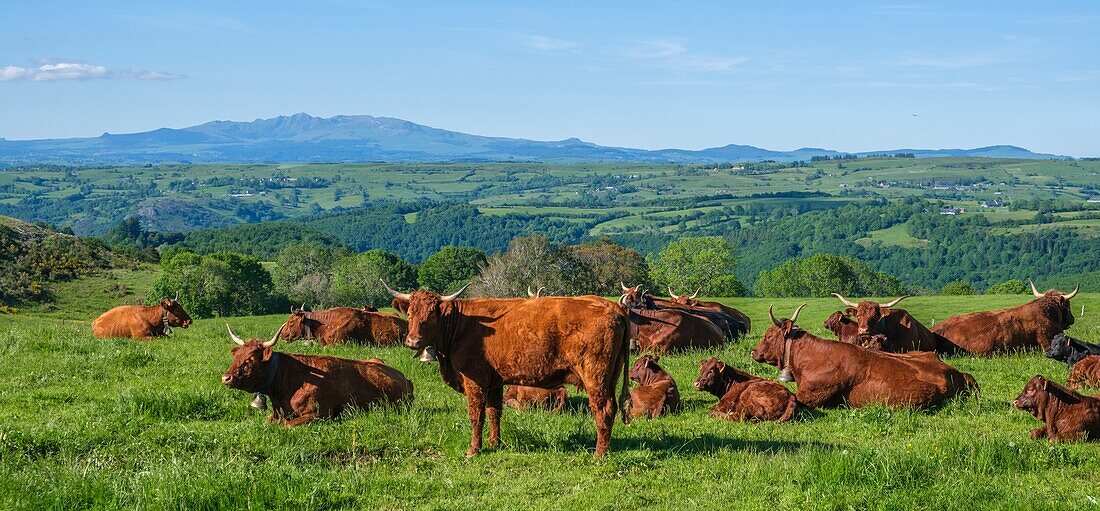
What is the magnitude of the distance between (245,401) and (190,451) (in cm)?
257

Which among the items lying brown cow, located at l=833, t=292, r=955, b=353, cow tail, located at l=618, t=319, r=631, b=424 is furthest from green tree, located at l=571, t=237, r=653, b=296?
cow tail, located at l=618, t=319, r=631, b=424

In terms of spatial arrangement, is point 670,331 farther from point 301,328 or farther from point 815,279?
point 815,279

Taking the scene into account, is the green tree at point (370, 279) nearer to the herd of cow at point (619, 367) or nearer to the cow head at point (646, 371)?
the herd of cow at point (619, 367)

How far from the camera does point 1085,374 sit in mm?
14414

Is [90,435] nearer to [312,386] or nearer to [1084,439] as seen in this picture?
[312,386]

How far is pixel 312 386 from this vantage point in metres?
11.9

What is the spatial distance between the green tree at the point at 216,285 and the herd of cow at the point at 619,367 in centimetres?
6669

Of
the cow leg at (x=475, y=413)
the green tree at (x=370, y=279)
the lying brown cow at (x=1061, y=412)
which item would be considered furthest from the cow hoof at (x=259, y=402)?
the green tree at (x=370, y=279)

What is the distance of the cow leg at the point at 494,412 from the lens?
34.8ft

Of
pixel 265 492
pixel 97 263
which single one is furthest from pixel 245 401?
pixel 97 263

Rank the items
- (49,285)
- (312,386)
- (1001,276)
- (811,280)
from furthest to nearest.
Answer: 1. (1001,276)
2. (811,280)
3. (49,285)
4. (312,386)

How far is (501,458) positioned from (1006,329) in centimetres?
1304

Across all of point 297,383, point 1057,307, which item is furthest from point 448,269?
point 297,383

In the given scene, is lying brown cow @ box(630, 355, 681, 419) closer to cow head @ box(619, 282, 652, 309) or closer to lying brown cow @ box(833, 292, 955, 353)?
lying brown cow @ box(833, 292, 955, 353)
